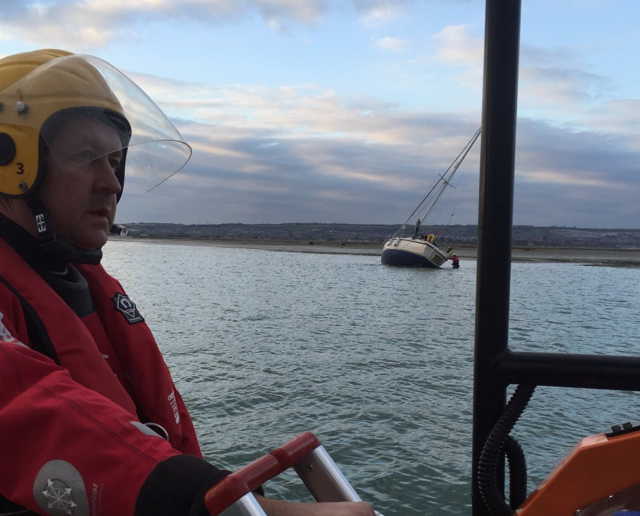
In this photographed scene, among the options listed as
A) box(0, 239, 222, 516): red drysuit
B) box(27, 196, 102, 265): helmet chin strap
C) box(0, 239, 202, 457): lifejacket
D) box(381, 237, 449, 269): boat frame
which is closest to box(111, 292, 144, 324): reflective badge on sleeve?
box(0, 239, 202, 457): lifejacket

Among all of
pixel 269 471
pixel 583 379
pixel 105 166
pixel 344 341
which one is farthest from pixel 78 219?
pixel 344 341

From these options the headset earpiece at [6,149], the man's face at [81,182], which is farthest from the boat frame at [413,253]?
the headset earpiece at [6,149]

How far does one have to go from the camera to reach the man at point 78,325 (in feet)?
3.58

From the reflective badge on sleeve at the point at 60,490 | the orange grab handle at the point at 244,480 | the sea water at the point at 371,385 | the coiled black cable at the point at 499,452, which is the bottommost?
the sea water at the point at 371,385

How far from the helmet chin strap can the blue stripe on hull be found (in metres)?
47.7

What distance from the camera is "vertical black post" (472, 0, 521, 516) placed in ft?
5.78

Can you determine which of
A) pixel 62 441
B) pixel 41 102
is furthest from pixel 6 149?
pixel 62 441

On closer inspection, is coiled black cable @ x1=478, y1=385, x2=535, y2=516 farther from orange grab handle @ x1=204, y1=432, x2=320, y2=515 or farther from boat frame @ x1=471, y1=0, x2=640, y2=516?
orange grab handle @ x1=204, y1=432, x2=320, y2=515

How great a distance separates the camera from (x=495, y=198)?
181 centimetres

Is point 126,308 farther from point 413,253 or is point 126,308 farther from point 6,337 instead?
point 413,253

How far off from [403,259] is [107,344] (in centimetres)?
4906

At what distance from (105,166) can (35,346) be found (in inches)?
21.4

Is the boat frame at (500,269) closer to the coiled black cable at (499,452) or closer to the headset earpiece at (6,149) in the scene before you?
the coiled black cable at (499,452)

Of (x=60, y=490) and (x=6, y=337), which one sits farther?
(x=6, y=337)
